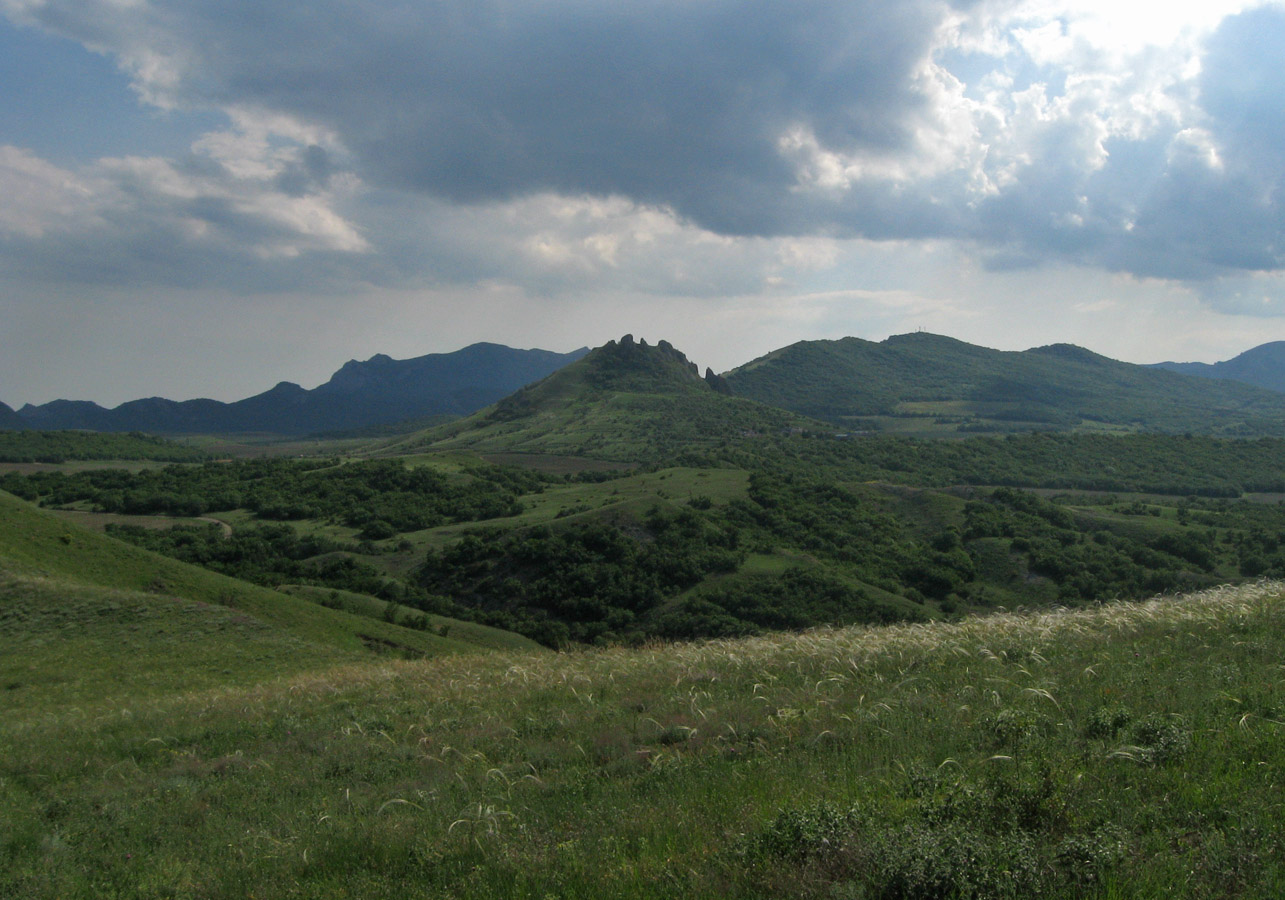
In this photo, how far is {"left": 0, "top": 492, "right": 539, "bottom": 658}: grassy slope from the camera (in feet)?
95.5

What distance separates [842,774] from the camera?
694 centimetres

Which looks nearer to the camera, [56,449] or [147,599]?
[147,599]

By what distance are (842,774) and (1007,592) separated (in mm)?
75431

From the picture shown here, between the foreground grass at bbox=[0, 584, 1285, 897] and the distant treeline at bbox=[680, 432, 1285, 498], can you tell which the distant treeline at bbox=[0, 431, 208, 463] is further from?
the foreground grass at bbox=[0, 584, 1285, 897]

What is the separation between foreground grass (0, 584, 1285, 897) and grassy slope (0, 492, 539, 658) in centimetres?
1666

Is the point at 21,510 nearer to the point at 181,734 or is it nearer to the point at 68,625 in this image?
the point at 68,625

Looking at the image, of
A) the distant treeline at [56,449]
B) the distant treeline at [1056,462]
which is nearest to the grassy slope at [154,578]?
the distant treeline at [1056,462]

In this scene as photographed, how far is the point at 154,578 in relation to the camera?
3183 centimetres

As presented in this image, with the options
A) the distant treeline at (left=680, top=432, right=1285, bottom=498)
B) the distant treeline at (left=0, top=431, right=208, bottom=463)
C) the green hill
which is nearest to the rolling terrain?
the green hill

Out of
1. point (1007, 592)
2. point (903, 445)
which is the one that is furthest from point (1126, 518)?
point (903, 445)

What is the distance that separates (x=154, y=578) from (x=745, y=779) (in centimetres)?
3314

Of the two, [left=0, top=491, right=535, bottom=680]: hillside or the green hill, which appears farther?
[left=0, top=491, right=535, bottom=680]: hillside

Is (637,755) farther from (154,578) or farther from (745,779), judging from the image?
(154,578)

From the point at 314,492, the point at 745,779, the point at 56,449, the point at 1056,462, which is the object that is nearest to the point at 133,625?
the point at 745,779
